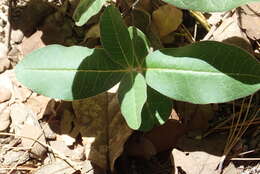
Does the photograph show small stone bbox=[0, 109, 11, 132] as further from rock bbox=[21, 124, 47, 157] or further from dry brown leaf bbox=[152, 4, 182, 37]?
dry brown leaf bbox=[152, 4, 182, 37]

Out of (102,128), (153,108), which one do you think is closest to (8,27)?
(102,128)

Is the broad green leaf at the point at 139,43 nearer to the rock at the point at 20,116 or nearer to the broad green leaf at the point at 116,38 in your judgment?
the broad green leaf at the point at 116,38

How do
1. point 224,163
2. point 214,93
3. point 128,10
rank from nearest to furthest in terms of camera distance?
point 214,93, point 224,163, point 128,10

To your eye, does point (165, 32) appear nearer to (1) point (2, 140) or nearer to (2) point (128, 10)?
(2) point (128, 10)

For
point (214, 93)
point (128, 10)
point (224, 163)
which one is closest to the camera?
point (214, 93)

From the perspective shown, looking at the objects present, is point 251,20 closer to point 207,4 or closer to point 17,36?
point 207,4

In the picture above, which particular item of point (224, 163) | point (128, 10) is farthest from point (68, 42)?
point (224, 163)

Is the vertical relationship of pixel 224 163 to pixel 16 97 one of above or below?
below
